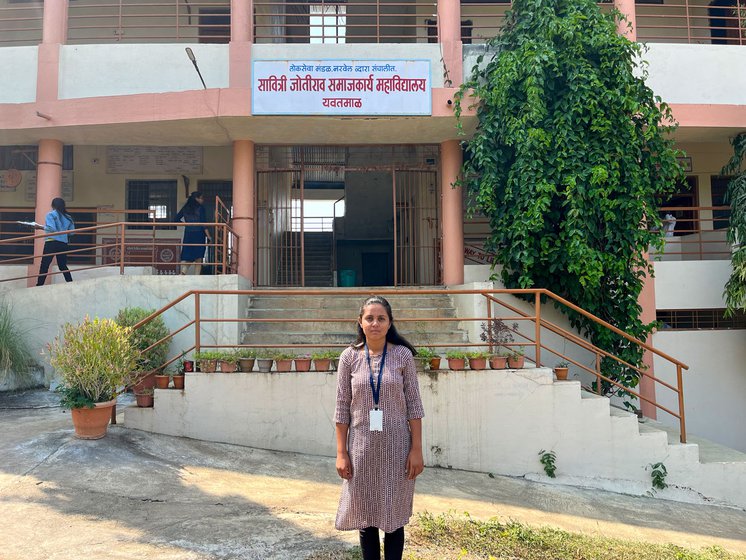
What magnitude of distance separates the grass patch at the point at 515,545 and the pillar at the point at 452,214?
556cm

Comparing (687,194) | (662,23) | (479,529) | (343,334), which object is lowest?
(479,529)

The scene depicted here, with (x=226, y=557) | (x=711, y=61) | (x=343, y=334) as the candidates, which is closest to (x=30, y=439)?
(x=226, y=557)

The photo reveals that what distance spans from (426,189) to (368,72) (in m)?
3.42

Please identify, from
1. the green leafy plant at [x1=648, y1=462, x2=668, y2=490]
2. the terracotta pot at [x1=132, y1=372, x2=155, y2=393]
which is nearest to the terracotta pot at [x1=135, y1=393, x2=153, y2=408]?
the terracotta pot at [x1=132, y1=372, x2=155, y2=393]

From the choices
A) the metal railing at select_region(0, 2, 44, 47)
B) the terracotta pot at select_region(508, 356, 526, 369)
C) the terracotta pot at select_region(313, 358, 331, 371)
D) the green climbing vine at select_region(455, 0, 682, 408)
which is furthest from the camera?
the metal railing at select_region(0, 2, 44, 47)

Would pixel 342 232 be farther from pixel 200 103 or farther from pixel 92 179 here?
pixel 200 103

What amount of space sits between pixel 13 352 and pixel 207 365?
10.9ft

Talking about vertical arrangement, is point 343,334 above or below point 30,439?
above

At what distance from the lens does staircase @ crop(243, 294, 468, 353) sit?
7.71 m

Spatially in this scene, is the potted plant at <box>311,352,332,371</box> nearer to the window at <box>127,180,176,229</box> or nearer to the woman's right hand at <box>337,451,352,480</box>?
the woman's right hand at <box>337,451,352,480</box>

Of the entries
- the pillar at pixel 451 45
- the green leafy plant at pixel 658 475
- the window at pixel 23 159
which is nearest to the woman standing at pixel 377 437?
the green leafy plant at pixel 658 475

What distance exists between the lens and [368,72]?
27.5 feet

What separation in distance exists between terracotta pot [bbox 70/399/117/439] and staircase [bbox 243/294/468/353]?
257 cm

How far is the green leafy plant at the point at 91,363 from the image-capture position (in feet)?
16.4
